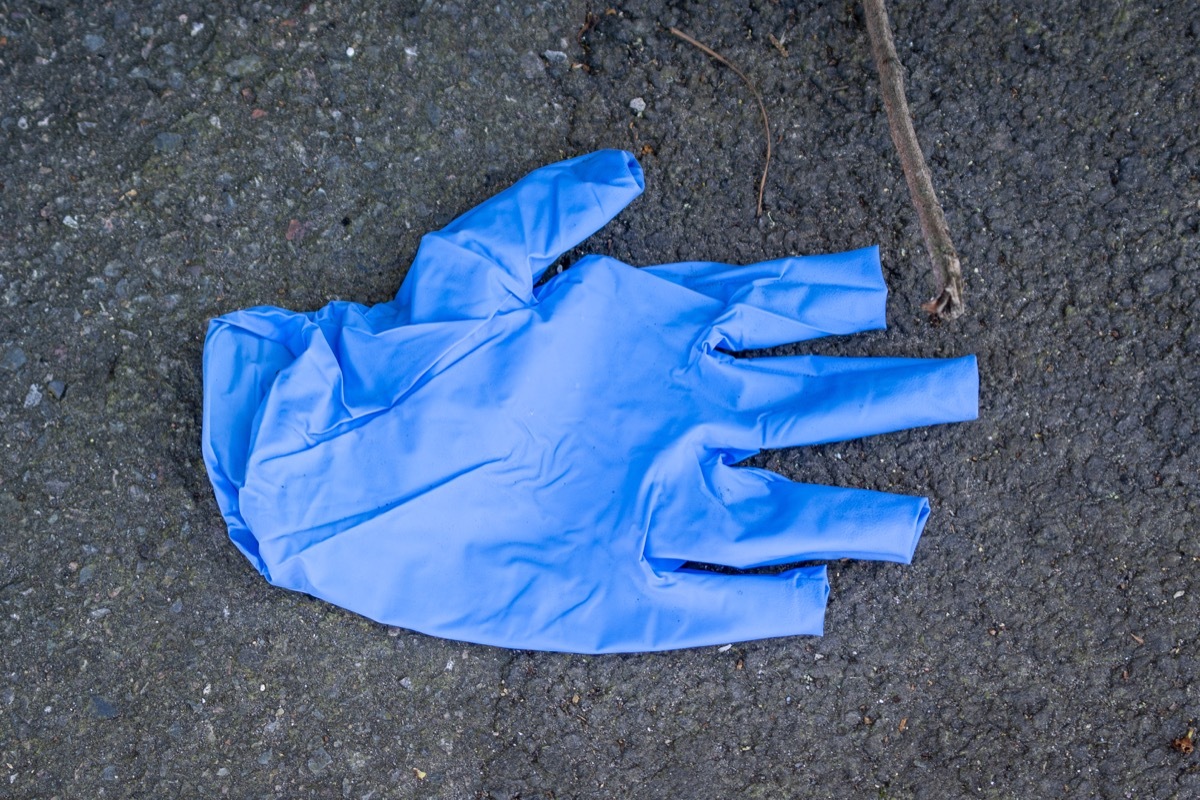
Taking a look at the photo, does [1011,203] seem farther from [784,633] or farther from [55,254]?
[55,254]

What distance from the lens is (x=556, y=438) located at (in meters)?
1.71

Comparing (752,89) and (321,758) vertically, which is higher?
(752,89)

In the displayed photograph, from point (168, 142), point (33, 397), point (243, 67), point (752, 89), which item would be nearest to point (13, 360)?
point (33, 397)

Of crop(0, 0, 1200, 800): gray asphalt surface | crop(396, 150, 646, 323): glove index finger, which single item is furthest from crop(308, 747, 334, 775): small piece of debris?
crop(396, 150, 646, 323): glove index finger

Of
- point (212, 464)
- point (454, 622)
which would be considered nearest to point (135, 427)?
point (212, 464)

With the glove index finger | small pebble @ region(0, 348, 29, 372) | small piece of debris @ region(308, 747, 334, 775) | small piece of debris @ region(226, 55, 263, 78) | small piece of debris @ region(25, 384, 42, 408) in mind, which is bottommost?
small piece of debris @ region(308, 747, 334, 775)

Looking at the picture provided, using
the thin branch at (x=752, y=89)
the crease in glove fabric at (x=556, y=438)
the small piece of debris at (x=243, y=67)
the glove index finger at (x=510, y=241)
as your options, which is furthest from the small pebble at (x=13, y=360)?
the thin branch at (x=752, y=89)

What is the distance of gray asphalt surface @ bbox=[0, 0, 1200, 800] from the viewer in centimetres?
176

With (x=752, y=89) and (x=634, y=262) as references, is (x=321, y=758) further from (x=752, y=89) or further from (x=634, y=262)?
(x=752, y=89)

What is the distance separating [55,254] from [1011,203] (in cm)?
200

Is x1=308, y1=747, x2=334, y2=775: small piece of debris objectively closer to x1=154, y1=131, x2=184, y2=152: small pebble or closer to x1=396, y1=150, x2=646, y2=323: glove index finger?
x1=396, y1=150, x2=646, y2=323: glove index finger

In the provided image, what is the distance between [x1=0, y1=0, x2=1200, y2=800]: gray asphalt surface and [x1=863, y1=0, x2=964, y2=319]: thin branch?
0.27 ft

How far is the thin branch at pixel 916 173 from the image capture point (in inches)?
64.4

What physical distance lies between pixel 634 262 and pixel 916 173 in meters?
0.58
